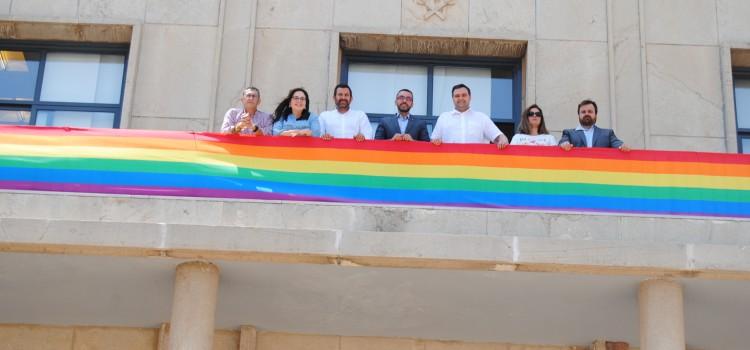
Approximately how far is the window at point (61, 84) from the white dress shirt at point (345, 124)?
4.03 m

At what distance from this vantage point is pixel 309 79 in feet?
55.5

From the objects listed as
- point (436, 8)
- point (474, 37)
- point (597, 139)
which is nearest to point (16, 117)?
point (436, 8)

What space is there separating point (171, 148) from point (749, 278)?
21.2ft

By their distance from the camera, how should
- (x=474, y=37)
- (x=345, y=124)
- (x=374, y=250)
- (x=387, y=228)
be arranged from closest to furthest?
1. (x=374, y=250)
2. (x=387, y=228)
3. (x=345, y=124)
4. (x=474, y=37)

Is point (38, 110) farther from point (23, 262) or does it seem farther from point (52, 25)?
point (23, 262)

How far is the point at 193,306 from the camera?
13031 millimetres

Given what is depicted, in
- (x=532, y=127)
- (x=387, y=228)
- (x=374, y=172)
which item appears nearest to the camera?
(x=387, y=228)

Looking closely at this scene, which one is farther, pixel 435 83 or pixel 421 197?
pixel 435 83

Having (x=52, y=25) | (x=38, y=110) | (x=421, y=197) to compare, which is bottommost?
(x=421, y=197)

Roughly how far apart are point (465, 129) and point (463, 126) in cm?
5

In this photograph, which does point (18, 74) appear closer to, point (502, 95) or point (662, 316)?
point (502, 95)

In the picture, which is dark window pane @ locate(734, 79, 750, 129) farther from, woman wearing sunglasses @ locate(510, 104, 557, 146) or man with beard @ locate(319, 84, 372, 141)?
man with beard @ locate(319, 84, 372, 141)

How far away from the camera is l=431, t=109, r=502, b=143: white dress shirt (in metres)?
14.6

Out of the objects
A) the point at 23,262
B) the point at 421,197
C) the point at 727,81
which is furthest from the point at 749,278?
the point at 23,262
